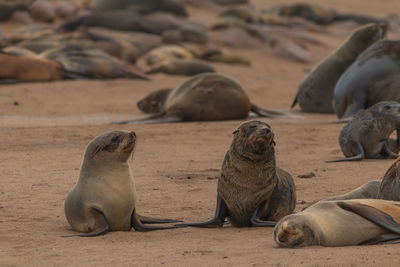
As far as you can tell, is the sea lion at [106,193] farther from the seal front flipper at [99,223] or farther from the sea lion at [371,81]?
the sea lion at [371,81]

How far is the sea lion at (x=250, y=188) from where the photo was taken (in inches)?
198

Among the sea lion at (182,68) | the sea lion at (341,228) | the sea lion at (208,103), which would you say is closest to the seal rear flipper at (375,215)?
the sea lion at (341,228)

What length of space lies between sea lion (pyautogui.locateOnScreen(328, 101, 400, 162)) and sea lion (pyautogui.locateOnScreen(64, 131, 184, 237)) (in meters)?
2.89

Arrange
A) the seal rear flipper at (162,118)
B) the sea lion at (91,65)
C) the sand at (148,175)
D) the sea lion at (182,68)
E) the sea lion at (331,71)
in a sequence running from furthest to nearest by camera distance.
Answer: the sea lion at (182,68), the sea lion at (91,65), the sea lion at (331,71), the seal rear flipper at (162,118), the sand at (148,175)

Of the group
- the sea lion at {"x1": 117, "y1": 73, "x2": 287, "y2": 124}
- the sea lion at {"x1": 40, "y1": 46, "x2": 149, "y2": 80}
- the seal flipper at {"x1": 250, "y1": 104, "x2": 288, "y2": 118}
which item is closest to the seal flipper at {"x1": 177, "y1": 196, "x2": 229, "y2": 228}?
the sea lion at {"x1": 117, "y1": 73, "x2": 287, "y2": 124}

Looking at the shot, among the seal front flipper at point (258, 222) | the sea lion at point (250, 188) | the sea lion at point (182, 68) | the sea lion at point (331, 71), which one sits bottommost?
the sea lion at point (182, 68)

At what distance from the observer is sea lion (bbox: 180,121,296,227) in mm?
5039

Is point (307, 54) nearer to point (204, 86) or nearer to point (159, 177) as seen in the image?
point (204, 86)

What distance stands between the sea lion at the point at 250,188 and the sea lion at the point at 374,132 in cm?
239

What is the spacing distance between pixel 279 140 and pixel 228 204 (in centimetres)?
360

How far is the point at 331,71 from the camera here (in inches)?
447

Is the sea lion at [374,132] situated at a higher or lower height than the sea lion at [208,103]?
higher

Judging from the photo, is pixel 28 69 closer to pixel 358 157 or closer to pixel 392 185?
pixel 358 157

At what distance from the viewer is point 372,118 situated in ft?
24.8
